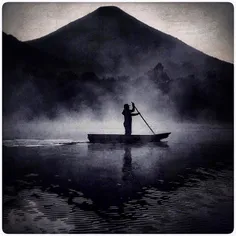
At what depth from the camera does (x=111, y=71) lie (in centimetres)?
390

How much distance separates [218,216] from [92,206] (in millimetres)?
1479

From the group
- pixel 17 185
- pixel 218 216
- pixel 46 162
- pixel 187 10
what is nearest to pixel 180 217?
pixel 218 216

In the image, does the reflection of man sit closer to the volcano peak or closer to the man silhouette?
the man silhouette

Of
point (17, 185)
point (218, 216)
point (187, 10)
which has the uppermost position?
point (187, 10)

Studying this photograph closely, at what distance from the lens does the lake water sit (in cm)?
334

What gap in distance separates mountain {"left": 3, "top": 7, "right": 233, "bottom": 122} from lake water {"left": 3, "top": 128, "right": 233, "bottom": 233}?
481 millimetres

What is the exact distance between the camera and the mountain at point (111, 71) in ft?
12.7

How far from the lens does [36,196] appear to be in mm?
3518

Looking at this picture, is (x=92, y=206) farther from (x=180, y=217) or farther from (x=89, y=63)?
(x=89, y=63)

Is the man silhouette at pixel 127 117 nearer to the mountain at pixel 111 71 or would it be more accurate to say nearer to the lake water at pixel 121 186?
the mountain at pixel 111 71

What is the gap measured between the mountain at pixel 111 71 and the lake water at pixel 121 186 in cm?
48

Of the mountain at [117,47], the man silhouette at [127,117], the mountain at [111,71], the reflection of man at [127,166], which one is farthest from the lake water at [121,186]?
the mountain at [117,47]

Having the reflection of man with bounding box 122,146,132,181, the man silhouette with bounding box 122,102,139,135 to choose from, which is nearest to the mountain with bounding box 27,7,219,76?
the man silhouette with bounding box 122,102,139,135

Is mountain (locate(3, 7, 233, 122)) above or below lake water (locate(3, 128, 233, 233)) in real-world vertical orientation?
above
